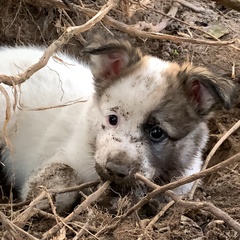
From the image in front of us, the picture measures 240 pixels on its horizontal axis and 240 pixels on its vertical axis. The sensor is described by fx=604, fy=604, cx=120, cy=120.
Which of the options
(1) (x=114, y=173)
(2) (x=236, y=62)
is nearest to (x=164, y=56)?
(2) (x=236, y=62)

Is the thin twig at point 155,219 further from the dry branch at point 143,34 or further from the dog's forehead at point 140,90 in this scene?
the dry branch at point 143,34

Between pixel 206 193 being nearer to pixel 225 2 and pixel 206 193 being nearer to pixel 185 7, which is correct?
pixel 225 2

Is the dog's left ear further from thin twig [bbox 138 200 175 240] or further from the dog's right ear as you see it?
thin twig [bbox 138 200 175 240]

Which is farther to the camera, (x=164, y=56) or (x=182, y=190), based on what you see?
(x=164, y=56)

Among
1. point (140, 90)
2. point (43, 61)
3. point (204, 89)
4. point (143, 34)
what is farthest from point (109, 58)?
point (43, 61)

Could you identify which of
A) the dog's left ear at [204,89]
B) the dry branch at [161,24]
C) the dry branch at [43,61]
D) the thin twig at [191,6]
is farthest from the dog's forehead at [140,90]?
the thin twig at [191,6]
